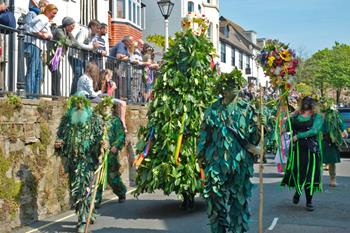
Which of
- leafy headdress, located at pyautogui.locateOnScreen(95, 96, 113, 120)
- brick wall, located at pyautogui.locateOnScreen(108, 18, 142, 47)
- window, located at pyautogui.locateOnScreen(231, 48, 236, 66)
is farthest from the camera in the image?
window, located at pyautogui.locateOnScreen(231, 48, 236, 66)

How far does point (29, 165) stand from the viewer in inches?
348

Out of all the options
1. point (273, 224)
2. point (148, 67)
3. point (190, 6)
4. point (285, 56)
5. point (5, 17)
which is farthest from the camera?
point (190, 6)

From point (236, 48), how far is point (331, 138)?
155ft

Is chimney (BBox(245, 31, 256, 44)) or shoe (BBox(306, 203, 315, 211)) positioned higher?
chimney (BBox(245, 31, 256, 44))

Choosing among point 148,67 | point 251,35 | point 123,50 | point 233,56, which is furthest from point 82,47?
point 251,35

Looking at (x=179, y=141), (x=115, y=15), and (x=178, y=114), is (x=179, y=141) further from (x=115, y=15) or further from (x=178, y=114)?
(x=115, y=15)

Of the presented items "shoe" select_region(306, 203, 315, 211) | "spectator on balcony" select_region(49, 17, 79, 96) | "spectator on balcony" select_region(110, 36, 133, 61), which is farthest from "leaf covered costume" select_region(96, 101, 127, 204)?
"spectator on balcony" select_region(110, 36, 133, 61)

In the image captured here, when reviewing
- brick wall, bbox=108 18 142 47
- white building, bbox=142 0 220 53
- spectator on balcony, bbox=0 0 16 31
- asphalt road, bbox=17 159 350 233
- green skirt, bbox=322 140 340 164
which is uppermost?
white building, bbox=142 0 220 53

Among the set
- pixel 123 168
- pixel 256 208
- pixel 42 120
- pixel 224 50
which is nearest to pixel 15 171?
pixel 42 120

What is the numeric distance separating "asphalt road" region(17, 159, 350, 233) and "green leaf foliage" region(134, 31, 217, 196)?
506 millimetres

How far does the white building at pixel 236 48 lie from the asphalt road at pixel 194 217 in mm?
38836

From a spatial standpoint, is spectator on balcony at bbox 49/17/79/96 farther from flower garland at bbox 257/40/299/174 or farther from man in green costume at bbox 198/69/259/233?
man in green costume at bbox 198/69/259/233

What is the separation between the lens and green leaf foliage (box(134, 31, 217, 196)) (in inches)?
357

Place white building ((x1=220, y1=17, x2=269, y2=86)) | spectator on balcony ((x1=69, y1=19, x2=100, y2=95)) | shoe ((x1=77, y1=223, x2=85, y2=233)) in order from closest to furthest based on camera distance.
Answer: shoe ((x1=77, y1=223, x2=85, y2=233)) → spectator on balcony ((x1=69, y1=19, x2=100, y2=95)) → white building ((x1=220, y1=17, x2=269, y2=86))
